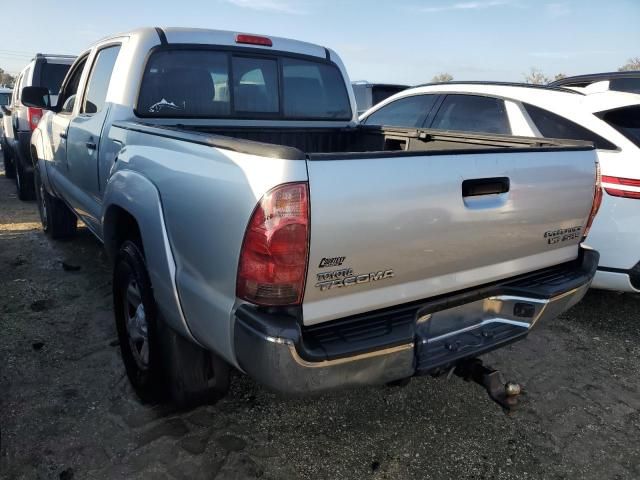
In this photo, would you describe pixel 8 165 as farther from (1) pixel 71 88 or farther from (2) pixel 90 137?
(2) pixel 90 137

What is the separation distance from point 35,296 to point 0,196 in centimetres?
528

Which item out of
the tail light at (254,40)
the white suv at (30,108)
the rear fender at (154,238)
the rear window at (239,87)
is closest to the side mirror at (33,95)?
the rear window at (239,87)

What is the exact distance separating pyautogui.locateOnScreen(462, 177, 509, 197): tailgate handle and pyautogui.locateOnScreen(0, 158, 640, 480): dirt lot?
4.08 ft

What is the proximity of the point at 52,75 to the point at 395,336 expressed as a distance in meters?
7.24

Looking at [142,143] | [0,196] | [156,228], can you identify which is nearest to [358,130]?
[142,143]

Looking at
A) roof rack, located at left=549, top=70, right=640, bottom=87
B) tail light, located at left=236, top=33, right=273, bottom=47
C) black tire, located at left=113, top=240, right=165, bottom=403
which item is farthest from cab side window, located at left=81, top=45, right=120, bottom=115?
roof rack, located at left=549, top=70, right=640, bottom=87

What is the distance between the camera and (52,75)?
721 cm

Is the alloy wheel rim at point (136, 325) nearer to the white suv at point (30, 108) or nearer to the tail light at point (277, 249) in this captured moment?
the tail light at point (277, 249)

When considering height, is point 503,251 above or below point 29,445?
above

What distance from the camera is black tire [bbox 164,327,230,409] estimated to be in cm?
231

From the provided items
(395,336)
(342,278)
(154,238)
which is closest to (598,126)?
(395,336)

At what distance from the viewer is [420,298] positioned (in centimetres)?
207

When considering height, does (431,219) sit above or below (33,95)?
below

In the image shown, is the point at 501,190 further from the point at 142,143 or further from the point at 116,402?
the point at 116,402
